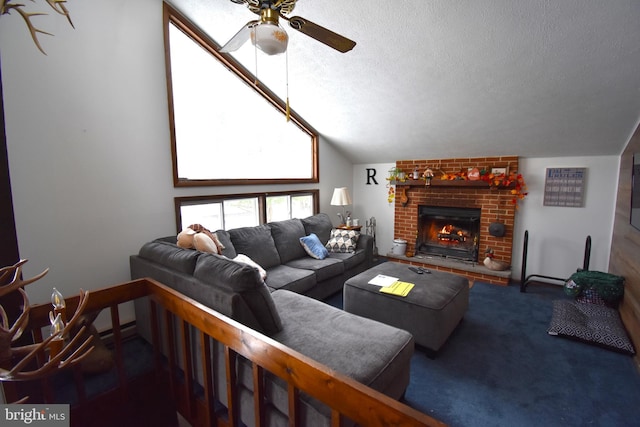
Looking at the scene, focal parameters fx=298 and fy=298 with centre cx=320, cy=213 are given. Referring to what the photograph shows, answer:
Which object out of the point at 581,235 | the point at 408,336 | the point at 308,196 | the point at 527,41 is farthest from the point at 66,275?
the point at 581,235

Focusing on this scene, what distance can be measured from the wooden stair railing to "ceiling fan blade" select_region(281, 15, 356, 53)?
1551 millimetres

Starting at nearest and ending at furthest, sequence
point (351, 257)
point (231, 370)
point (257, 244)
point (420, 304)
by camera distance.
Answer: point (231, 370)
point (420, 304)
point (257, 244)
point (351, 257)

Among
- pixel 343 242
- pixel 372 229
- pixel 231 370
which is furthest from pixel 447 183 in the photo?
pixel 231 370

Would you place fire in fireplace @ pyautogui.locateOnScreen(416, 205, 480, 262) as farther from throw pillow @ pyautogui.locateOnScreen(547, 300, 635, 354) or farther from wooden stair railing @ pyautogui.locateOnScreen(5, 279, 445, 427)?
wooden stair railing @ pyautogui.locateOnScreen(5, 279, 445, 427)

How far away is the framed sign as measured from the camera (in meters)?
3.54

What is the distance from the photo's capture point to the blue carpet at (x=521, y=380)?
182cm

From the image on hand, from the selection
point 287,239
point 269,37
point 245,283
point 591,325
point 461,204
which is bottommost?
point 591,325

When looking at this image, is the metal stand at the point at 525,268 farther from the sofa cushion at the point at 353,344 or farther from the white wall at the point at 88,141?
the white wall at the point at 88,141

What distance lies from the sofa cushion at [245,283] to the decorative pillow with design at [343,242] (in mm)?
2184

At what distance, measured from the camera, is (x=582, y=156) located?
3518 mm

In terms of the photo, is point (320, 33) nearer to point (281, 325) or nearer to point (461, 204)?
point (281, 325)

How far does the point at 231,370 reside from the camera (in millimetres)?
1419

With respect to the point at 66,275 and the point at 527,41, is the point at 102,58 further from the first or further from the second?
the point at 527,41

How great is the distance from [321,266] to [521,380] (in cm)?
195
